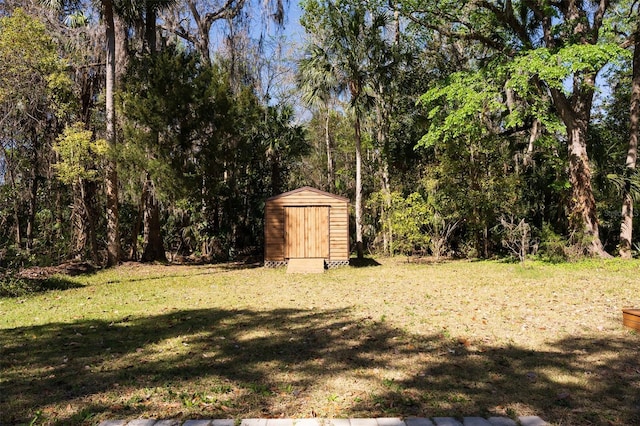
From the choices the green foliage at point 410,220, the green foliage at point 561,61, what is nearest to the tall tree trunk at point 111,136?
the green foliage at point 410,220

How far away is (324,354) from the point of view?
4477 millimetres

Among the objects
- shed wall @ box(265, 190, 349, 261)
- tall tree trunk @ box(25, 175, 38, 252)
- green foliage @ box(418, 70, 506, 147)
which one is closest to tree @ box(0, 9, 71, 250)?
tall tree trunk @ box(25, 175, 38, 252)

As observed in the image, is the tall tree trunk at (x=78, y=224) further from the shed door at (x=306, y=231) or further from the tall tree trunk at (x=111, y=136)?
the shed door at (x=306, y=231)

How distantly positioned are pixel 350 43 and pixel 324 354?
1240 centimetres

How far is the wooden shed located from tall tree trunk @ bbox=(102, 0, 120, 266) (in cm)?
467

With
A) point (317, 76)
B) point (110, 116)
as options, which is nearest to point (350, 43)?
point (317, 76)

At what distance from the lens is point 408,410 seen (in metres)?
3.04

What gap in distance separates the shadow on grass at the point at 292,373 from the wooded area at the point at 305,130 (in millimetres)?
6365

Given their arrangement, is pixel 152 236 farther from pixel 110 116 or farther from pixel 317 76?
pixel 317 76

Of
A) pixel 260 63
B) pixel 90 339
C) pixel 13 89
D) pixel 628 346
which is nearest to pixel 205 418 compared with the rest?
pixel 90 339

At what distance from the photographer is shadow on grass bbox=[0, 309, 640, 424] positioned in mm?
3064

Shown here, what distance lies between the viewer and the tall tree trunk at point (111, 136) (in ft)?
40.9

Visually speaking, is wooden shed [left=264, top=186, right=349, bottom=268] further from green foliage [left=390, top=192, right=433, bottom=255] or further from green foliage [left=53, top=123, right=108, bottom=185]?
green foliage [left=53, top=123, right=108, bottom=185]

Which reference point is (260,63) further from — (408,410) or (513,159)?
(408,410)
